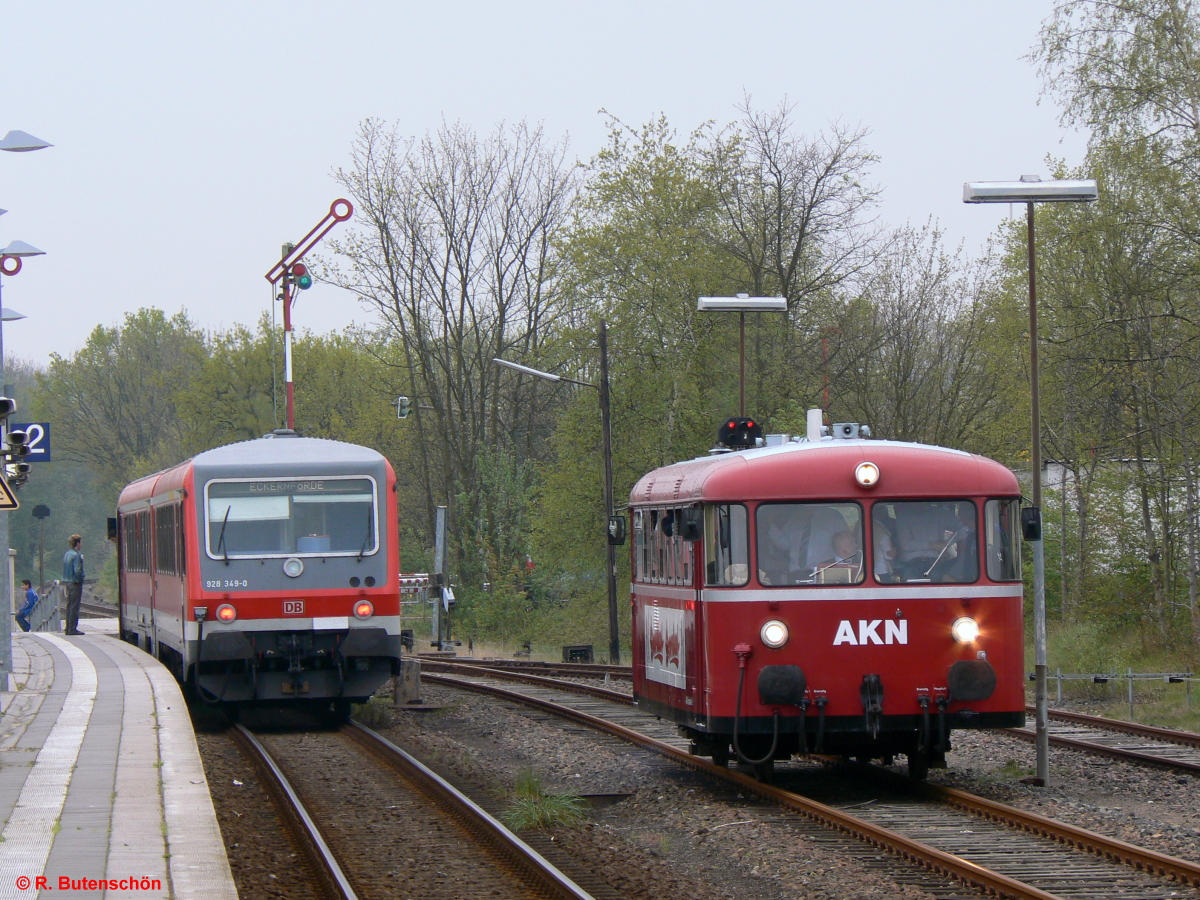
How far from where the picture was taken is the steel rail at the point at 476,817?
27.9 feet

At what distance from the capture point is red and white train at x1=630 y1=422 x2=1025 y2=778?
11.0 m

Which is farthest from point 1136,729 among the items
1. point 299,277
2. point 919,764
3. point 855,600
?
point 299,277

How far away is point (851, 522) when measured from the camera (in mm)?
11312

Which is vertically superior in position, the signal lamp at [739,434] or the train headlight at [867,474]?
the signal lamp at [739,434]

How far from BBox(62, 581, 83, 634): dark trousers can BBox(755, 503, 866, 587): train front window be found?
67.6 ft

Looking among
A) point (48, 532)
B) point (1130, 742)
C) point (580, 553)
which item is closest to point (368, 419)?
point (580, 553)

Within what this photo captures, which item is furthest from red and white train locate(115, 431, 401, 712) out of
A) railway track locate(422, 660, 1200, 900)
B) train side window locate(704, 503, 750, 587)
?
train side window locate(704, 503, 750, 587)

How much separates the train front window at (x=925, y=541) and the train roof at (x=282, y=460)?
6.94m

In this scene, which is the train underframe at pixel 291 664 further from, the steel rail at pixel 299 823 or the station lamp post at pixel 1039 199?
the station lamp post at pixel 1039 199

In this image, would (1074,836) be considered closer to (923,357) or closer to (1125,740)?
(1125,740)

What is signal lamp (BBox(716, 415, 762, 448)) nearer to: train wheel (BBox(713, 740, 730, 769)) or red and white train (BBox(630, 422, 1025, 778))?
red and white train (BBox(630, 422, 1025, 778))

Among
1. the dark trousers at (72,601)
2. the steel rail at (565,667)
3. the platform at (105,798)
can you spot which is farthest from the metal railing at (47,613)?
the platform at (105,798)

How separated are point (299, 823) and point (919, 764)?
15.5 feet

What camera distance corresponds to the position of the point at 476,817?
35.3 feet
